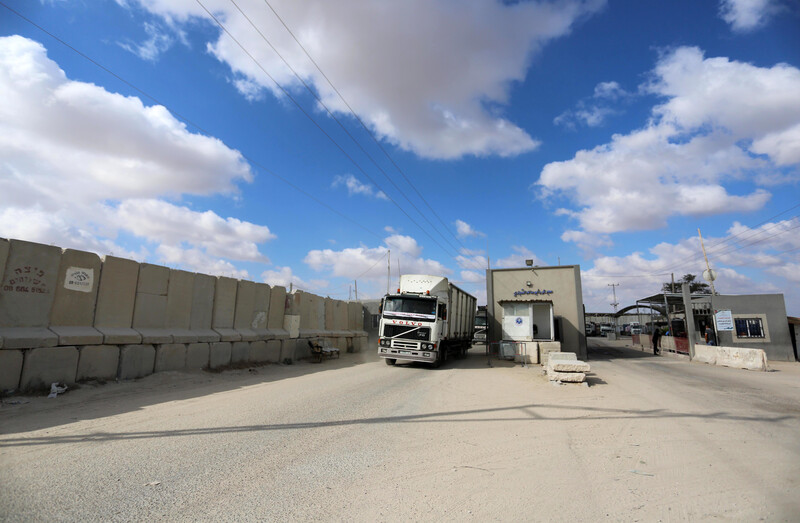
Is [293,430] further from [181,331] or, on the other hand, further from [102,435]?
[181,331]

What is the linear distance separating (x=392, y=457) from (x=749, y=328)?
25785mm

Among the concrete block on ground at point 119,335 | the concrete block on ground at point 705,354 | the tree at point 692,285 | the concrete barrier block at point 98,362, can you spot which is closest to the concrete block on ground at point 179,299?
the concrete block on ground at point 119,335

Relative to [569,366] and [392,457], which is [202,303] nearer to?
[392,457]

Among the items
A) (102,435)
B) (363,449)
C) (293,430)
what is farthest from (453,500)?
(102,435)

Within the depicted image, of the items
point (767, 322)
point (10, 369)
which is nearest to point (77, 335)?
point (10, 369)

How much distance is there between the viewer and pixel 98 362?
9.95 metres

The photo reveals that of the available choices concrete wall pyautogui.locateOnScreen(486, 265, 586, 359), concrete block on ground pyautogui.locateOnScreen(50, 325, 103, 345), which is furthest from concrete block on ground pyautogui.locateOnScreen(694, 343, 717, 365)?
concrete block on ground pyautogui.locateOnScreen(50, 325, 103, 345)

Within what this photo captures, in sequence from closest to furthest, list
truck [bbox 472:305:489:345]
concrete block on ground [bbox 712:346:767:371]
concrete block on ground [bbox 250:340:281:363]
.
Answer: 1. concrete block on ground [bbox 250:340:281:363]
2. concrete block on ground [bbox 712:346:767:371]
3. truck [bbox 472:305:489:345]

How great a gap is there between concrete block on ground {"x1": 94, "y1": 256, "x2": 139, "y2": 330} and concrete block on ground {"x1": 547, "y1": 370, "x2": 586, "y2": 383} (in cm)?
1180

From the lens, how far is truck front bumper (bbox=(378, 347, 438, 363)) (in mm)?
17000

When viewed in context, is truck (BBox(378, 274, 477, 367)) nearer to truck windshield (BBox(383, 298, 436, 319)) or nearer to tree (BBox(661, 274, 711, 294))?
truck windshield (BBox(383, 298, 436, 319))

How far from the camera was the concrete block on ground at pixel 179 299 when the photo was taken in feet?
41.5

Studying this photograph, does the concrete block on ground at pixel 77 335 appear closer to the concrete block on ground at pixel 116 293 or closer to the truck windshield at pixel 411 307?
the concrete block on ground at pixel 116 293

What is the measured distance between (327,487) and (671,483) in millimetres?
3662
